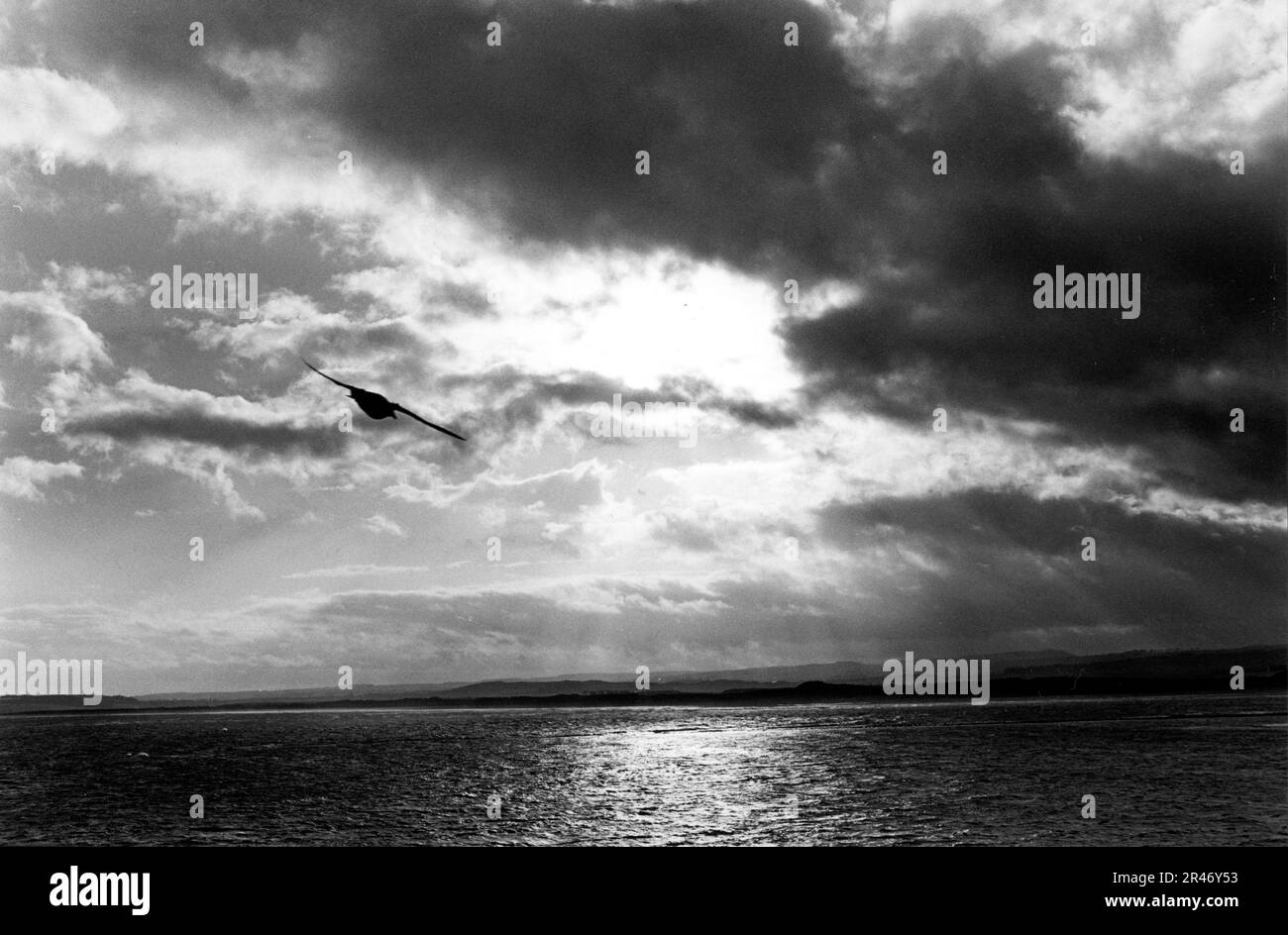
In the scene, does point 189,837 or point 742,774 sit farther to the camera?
point 742,774

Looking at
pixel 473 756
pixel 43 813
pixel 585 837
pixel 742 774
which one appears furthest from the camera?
pixel 473 756

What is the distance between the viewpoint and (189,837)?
56031 millimetres

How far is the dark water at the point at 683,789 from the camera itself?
55438 mm

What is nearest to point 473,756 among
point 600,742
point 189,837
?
point 600,742

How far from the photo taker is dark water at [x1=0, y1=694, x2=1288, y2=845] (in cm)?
5544

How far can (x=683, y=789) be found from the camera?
77.8 m
